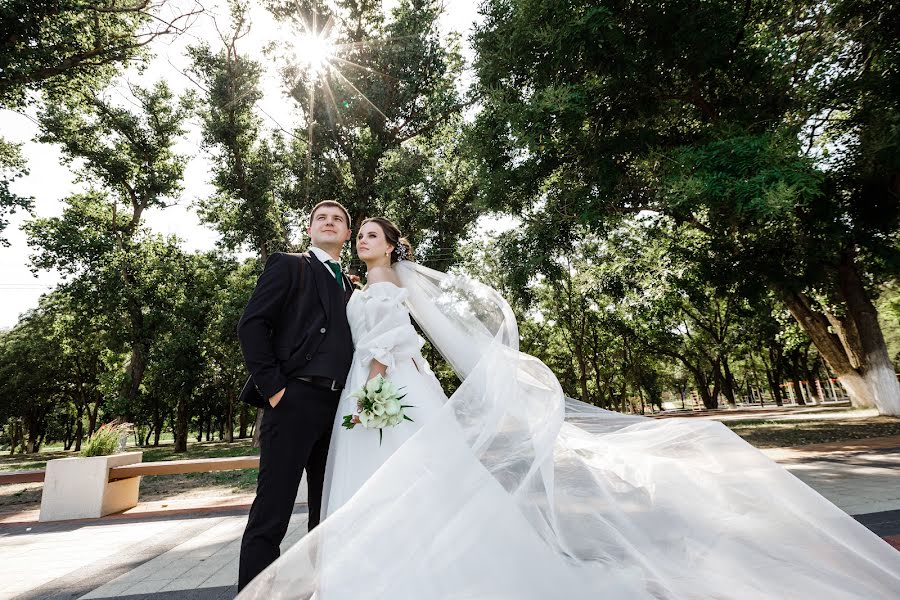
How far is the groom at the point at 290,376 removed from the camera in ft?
7.48

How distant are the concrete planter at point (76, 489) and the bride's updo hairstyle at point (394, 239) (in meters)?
6.63

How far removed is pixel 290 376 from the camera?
2469mm

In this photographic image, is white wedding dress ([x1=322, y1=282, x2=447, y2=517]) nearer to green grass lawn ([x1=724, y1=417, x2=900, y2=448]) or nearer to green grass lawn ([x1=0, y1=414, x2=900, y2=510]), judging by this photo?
green grass lawn ([x1=0, y1=414, x2=900, y2=510])

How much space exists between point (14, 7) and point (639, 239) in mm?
19280

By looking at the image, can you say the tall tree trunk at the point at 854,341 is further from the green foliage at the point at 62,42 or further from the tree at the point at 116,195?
the tree at the point at 116,195

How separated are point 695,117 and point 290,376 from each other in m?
11.7

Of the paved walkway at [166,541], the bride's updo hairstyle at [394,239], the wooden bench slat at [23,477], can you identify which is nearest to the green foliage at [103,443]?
the wooden bench slat at [23,477]

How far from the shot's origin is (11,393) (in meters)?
28.4

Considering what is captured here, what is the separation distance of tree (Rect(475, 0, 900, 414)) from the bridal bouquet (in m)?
7.34

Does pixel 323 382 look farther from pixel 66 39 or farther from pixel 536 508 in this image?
pixel 66 39

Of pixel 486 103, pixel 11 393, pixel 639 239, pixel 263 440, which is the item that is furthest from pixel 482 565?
pixel 11 393

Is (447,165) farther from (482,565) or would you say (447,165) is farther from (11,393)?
(11,393)

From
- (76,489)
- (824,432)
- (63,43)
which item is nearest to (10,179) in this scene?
(63,43)

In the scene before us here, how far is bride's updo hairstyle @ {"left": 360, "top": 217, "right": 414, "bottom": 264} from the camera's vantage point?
336cm
